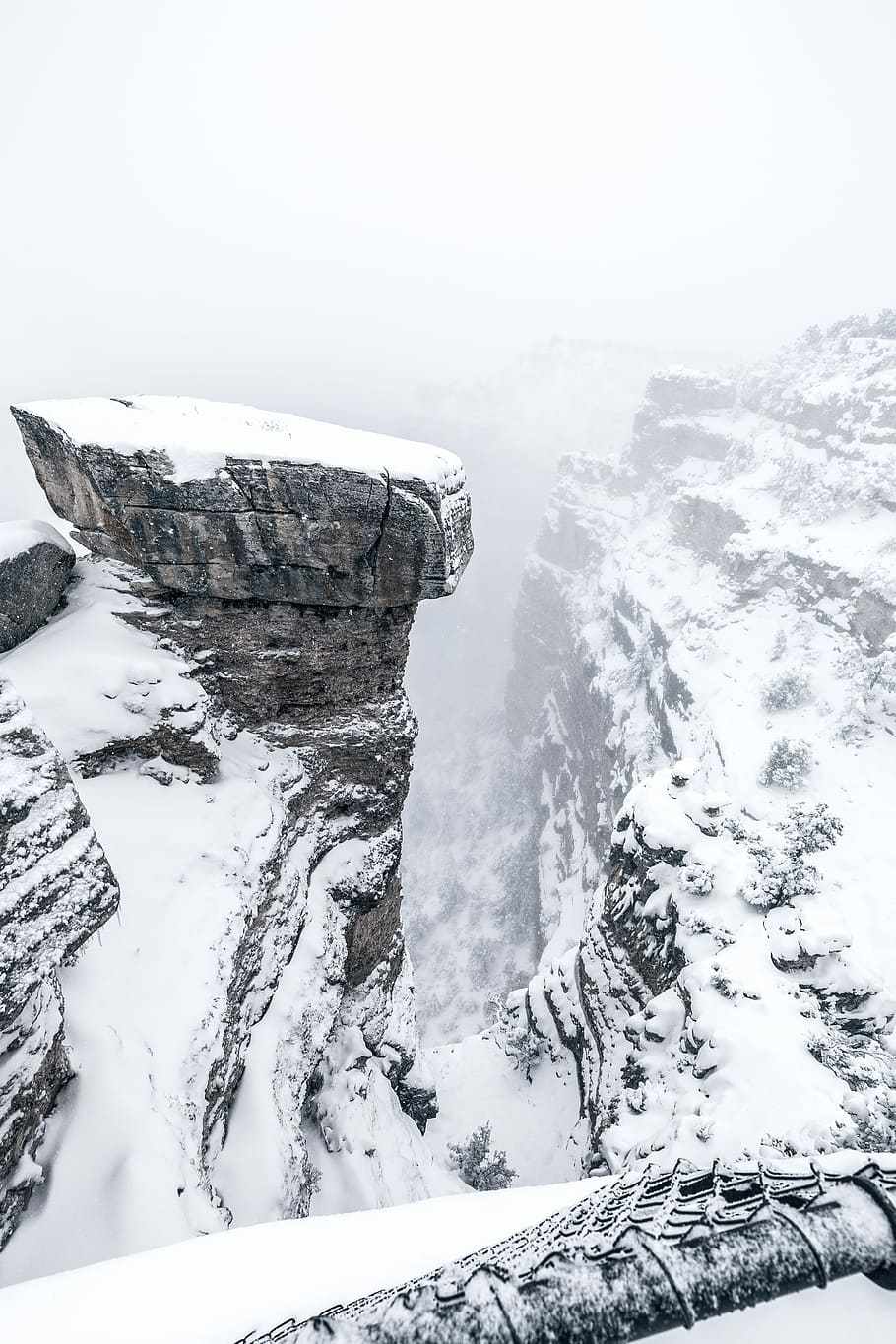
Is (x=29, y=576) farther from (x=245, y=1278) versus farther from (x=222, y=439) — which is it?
(x=245, y=1278)

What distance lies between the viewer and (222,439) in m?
9.78

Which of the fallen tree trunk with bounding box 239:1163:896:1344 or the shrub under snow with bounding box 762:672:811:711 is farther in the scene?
the shrub under snow with bounding box 762:672:811:711

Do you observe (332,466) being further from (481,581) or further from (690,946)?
(481,581)

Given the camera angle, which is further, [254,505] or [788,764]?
[788,764]

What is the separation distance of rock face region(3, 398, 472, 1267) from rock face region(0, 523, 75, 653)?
48 centimetres

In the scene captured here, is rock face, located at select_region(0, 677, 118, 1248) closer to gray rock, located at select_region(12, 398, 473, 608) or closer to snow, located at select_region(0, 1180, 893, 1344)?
snow, located at select_region(0, 1180, 893, 1344)

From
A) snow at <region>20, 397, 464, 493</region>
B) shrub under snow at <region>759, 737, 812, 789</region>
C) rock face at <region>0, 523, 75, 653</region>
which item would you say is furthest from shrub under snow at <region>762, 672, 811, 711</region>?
rock face at <region>0, 523, 75, 653</region>

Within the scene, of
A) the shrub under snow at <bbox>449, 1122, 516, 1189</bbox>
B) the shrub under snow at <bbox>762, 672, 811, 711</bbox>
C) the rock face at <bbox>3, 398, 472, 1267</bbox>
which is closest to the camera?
the rock face at <bbox>3, 398, 472, 1267</bbox>

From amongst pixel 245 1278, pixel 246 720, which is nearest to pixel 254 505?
A: pixel 246 720

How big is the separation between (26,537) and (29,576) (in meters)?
0.68

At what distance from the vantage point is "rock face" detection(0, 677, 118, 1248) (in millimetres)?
5570

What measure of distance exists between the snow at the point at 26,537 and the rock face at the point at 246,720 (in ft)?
1.42

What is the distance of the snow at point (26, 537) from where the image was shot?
9680mm

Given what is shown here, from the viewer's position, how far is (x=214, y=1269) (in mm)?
3740
